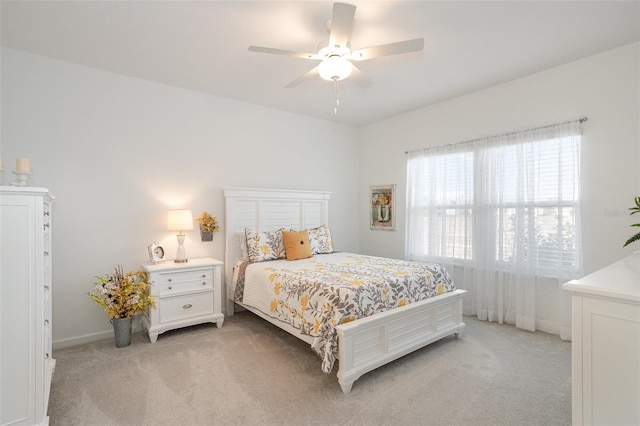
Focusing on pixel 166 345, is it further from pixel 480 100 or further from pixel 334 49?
pixel 480 100

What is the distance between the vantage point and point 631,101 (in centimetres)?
279

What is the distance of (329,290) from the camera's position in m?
2.42

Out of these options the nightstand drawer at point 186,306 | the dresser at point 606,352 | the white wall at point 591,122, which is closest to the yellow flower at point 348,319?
the dresser at point 606,352

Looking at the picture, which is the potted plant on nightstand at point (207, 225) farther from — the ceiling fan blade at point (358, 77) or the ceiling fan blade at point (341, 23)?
the ceiling fan blade at point (341, 23)

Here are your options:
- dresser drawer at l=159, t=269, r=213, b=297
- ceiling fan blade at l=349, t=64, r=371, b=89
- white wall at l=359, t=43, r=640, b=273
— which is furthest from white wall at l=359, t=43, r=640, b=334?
dresser drawer at l=159, t=269, r=213, b=297

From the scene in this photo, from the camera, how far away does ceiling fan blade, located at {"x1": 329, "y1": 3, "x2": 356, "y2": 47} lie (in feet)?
5.90

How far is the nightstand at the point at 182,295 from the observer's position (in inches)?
122

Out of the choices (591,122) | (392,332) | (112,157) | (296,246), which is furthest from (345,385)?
(591,122)

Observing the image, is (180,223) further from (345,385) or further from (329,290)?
(345,385)

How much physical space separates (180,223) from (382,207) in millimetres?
2945

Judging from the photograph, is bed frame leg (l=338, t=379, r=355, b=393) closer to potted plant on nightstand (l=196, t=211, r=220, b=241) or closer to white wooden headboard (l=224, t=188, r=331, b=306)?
white wooden headboard (l=224, t=188, r=331, b=306)

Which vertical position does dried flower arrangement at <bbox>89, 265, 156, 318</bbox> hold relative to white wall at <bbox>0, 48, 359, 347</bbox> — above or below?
below

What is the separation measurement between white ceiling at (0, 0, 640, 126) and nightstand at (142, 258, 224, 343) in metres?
2.01

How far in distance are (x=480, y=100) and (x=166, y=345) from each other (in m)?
4.31
